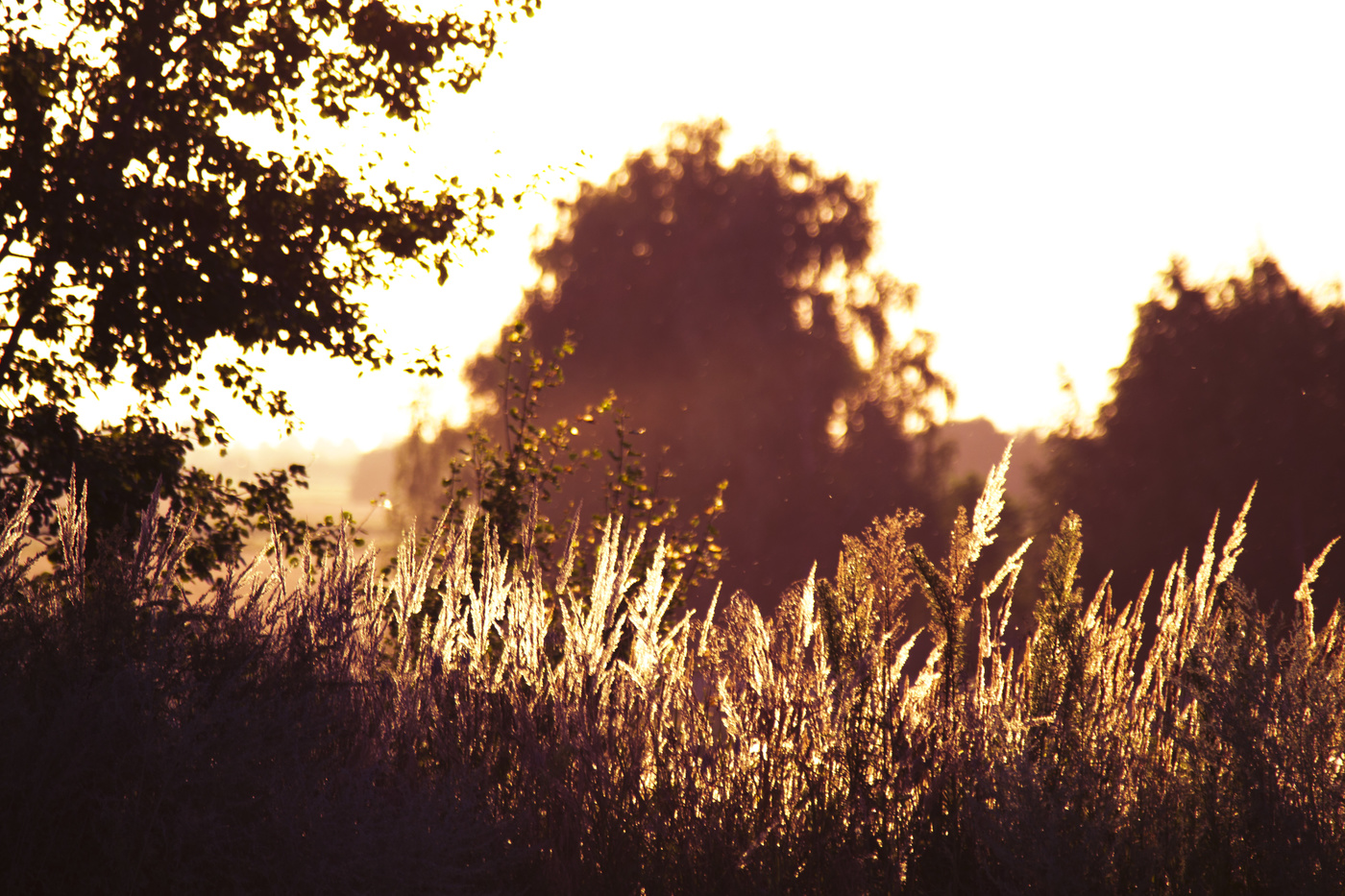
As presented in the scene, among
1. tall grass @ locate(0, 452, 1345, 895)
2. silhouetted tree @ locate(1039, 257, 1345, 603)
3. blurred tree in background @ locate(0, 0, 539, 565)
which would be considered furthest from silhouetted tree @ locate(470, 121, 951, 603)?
tall grass @ locate(0, 452, 1345, 895)

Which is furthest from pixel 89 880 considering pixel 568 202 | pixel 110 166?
pixel 568 202

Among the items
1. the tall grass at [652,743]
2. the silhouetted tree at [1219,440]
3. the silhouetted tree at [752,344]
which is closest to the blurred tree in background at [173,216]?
the tall grass at [652,743]

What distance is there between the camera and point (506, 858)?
293 cm

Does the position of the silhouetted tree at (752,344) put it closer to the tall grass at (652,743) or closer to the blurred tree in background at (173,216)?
the blurred tree in background at (173,216)

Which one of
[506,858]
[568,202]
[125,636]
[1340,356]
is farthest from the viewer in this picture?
[568,202]

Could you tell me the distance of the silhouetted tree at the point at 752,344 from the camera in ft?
59.1

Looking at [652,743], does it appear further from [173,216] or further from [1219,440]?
[1219,440]

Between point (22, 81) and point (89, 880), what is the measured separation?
4725 millimetres

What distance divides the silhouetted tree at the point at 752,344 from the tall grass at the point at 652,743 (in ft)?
45.2

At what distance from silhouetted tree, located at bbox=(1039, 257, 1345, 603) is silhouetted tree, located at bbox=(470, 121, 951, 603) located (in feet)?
11.5

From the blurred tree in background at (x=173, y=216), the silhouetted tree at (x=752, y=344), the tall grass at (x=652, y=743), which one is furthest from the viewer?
the silhouetted tree at (x=752, y=344)

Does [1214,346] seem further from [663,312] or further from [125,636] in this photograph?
[125,636]

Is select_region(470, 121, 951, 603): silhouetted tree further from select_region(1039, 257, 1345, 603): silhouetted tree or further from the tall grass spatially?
the tall grass

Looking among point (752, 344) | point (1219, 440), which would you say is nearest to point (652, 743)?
point (752, 344)
